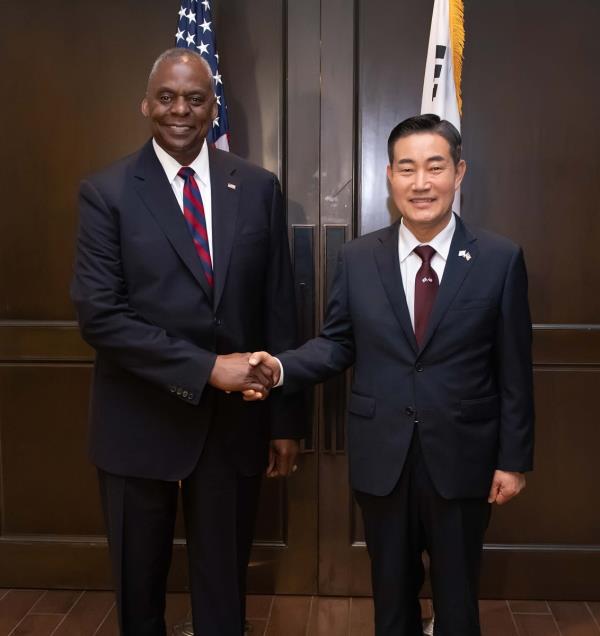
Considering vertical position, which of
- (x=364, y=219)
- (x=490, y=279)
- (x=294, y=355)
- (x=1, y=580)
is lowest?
(x=1, y=580)

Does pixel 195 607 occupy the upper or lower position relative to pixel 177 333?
lower

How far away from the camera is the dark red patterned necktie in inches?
85.1

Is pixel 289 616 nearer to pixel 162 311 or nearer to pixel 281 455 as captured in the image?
pixel 281 455

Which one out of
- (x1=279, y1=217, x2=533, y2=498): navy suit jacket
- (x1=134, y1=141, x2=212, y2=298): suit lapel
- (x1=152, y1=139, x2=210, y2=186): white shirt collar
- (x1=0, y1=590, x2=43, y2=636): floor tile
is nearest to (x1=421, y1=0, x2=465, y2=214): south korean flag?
(x1=279, y1=217, x2=533, y2=498): navy suit jacket

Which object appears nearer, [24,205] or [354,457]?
[354,457]

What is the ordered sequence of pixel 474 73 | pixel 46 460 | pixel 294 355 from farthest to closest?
1. pixel 46 460
2. pixel 474 73
3. pixel 294 355

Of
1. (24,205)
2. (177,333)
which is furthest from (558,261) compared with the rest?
(24,205)

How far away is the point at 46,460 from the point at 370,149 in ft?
5.44

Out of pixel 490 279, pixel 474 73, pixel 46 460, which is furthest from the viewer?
pixel 46 460

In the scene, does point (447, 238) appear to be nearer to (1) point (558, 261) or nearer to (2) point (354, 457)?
(2) point (354, 457)

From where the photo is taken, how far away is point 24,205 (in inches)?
122

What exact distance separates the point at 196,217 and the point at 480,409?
88cm

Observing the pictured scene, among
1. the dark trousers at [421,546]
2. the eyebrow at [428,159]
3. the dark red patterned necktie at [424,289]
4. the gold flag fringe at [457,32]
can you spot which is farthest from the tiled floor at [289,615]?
the gold flag fringe at [457,32]

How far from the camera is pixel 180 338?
2186 millimetres
